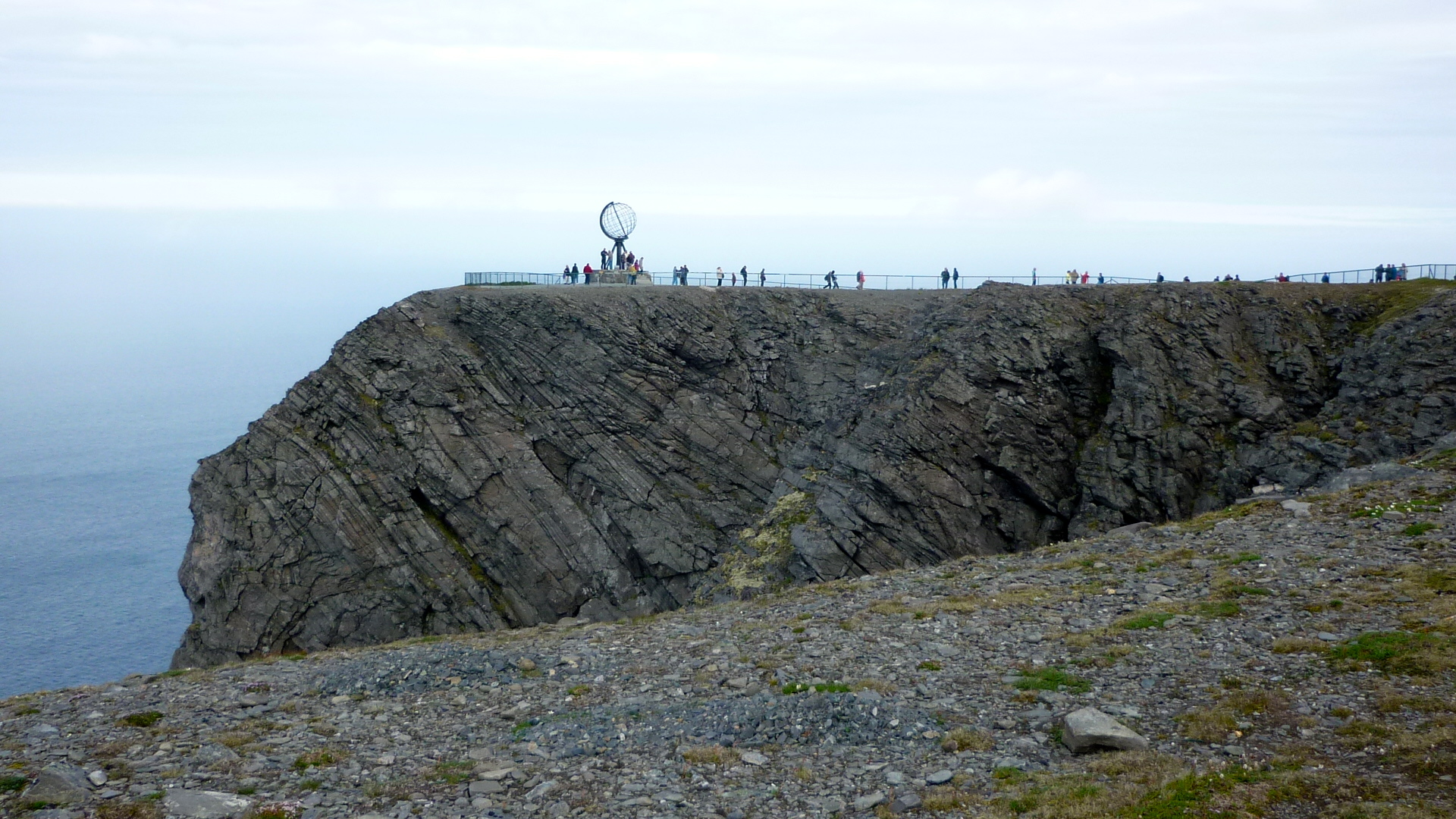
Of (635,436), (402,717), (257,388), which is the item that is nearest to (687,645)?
(402,717)

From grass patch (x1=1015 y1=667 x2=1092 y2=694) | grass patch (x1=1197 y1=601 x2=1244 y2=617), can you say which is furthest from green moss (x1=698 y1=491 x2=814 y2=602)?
grass patch (x1=1015 y1=667 x2=1092 y2=694)

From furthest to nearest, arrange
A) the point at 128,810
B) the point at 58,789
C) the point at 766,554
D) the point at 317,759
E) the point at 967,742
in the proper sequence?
the point at 766,554, the point at 317,759, the point at 967,742, the point at 58,789, the point at 128,810

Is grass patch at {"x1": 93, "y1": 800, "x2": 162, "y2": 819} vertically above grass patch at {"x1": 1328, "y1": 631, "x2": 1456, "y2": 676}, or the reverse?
grass patch at {"x1": 1328, "y1": 631, "x2": 1456, "y2": 676}

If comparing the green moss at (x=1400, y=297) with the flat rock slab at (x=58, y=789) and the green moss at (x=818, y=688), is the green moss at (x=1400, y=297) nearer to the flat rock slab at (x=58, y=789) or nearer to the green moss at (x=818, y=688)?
the green moss at (x=818, y=688)

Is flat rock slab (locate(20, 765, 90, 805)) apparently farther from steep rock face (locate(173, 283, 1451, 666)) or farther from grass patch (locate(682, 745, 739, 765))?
steep rock face (locate(173, 283, 1451, 666))

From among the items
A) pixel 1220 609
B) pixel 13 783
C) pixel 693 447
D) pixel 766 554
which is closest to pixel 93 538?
pixel 693 447

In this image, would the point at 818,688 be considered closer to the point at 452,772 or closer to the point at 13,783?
the point at 452,772
